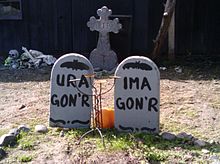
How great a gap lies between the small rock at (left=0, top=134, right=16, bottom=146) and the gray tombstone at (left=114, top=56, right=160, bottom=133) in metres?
1.06

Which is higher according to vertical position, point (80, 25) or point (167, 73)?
point (80, 25)

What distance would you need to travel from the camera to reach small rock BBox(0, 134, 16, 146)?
409 centimetres

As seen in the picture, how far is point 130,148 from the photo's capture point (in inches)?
154

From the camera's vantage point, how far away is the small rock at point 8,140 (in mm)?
4086

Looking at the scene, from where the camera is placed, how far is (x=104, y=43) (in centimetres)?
778

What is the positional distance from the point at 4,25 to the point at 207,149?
629 centimetres

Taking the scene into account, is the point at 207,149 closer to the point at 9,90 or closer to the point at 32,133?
the point at 32,133

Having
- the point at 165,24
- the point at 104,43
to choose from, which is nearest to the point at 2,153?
the point at 104,43

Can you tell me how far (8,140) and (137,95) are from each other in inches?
53.1

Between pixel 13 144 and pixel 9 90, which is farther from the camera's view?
pixel 9 90

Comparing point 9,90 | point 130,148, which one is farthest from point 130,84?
point 9,90

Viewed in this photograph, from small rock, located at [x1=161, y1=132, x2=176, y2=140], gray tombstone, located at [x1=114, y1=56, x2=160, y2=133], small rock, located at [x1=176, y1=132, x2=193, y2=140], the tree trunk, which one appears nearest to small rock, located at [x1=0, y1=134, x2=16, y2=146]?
gray tombstone, located at [x1=114, y1=56, x2=160, y2=133]

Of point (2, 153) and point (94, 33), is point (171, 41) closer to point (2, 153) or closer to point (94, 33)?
point (94, 33)

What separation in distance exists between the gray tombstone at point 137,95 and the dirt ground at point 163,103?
1.14ft
